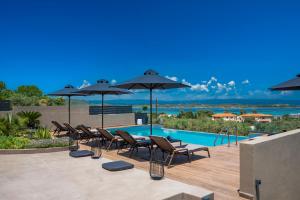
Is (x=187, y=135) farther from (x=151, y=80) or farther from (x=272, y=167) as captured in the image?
(x=272, y=167)

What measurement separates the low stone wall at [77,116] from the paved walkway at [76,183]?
29.5 ft

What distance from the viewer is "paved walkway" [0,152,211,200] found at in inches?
148

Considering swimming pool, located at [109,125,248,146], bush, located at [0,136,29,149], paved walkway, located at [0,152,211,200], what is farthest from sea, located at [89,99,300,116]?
paved walkway, located at [0,152,211,200]

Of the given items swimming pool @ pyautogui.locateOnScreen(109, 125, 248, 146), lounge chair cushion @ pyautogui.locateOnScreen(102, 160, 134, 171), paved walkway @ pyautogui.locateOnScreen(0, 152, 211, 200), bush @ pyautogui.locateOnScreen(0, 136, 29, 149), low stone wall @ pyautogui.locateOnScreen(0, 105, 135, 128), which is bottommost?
swimming pool @ pyautogui.locateOnScreen(109, 125, 248, 146)

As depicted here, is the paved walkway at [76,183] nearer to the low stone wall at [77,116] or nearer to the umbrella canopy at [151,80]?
the umbrella canopy at [151,80]

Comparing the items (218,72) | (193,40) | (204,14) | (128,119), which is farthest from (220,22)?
(218,72)

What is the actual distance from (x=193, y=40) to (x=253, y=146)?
186ft

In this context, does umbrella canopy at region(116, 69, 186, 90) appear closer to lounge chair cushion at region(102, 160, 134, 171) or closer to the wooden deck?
the wooden deck

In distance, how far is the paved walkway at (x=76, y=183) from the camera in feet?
12.3

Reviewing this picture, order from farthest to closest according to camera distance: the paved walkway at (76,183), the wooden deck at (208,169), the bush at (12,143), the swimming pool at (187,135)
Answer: the swimming pool at (187,135) → the bush at (12,143) → the wooden deck at (208,169) → the paved walkway at (76,183)

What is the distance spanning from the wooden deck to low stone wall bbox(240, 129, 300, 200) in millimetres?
414

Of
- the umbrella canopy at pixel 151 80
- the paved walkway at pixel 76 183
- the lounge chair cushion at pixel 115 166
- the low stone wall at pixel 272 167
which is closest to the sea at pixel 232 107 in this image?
the umbrella canopy at pixel 151 80

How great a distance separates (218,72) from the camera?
520 feet

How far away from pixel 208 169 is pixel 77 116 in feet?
38.9
